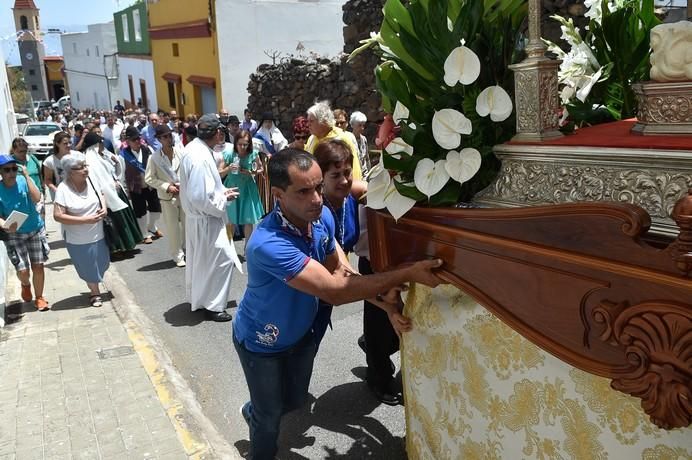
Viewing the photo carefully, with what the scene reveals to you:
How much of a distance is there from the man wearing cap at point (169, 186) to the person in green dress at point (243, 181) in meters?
0.64

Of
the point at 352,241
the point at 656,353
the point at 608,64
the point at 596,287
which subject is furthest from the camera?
the point at 352,241

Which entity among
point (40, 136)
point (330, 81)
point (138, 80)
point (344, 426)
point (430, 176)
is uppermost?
point (138, 80)

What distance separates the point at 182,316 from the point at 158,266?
6.53 feet

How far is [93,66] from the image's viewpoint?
134 ft

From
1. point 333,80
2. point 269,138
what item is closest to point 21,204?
point 269,138

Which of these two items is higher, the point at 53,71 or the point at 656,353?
the point at 53,71

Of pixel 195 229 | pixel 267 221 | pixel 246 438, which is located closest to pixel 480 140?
pixel 267 221

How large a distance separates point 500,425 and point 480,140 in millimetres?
933

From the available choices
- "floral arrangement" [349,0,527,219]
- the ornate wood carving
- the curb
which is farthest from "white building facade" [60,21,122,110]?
the ornate wood carving

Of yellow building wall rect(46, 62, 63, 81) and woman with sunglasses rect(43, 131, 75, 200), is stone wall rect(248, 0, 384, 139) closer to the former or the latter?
woman with sunglasses rect(43, 131, 75, 200)

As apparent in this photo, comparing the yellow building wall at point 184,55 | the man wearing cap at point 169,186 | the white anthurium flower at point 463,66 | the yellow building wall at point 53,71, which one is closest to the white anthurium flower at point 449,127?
the white anthurium flower at point 463,66

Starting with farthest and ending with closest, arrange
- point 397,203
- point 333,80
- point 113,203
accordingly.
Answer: point 333,80
point 113,203
point 397,203

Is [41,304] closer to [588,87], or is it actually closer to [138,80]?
[588,87]

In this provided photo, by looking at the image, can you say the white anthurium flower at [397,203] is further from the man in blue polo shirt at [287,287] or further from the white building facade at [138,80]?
the white building facade at [138,80]
